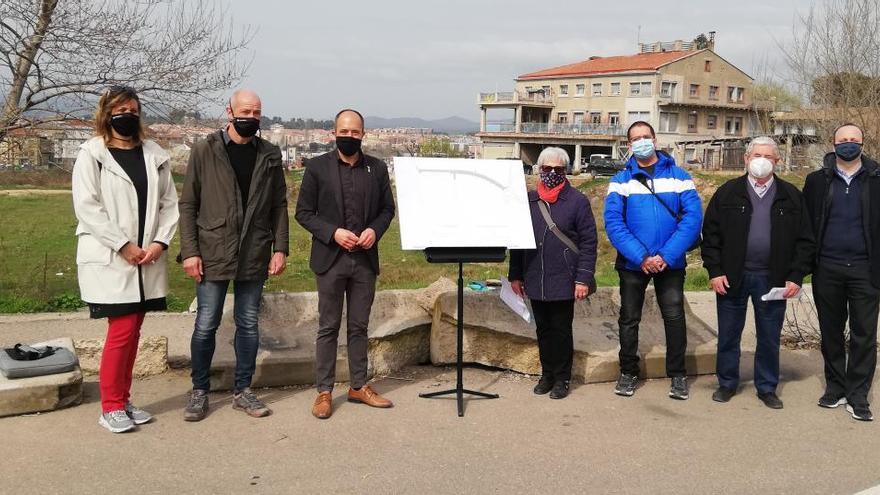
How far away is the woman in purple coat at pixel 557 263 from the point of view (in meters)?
5.66

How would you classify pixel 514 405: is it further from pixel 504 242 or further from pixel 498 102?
pixel 498 102

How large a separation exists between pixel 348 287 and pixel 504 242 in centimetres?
117

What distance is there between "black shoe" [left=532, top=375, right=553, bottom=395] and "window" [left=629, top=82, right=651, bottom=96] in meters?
59.8

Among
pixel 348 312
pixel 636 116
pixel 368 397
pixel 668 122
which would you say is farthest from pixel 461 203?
pixel 668 122

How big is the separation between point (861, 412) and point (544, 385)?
227 cm

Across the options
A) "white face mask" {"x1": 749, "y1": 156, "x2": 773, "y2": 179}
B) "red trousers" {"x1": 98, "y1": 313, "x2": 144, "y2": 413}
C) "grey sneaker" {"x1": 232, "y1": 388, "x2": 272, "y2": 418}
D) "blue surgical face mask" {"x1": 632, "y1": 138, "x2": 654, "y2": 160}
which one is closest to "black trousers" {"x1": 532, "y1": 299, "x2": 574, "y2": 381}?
"blue surgical face mask" {"x1": 632, "y1": 138, "x2": 654, "y2": 160}

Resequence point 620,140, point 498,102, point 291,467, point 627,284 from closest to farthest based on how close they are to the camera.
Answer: point 291,467 < point 627,284 < point 620,140 < point 498,102

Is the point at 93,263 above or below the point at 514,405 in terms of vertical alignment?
above

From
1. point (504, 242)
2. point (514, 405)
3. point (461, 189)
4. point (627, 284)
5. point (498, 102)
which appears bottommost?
point (514, 405)

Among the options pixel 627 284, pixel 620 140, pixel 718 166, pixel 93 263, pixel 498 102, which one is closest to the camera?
pixel 93 263

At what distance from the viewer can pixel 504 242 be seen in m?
5.40

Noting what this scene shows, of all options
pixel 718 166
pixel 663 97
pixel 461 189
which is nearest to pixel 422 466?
pixel 461 189

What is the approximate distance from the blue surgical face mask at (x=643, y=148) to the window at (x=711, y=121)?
64532mm

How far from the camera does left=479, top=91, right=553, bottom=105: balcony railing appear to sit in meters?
68.1
